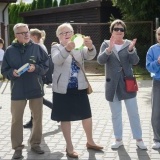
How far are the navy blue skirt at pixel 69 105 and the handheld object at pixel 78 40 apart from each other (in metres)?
0.58

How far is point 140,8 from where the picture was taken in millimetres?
15766

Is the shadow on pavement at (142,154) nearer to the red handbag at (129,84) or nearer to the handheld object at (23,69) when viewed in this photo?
the red handbag at (129,84)

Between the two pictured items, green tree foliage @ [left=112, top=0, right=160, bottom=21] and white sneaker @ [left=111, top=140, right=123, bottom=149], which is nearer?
white sneaker @ [left=111, top=140, right=123, bottom=149]

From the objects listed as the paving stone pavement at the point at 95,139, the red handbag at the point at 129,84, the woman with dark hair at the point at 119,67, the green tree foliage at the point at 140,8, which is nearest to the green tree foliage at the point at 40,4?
the green tree foliage at the point at 140,8

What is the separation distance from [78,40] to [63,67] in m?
0.41

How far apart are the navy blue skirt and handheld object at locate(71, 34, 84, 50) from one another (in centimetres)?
58

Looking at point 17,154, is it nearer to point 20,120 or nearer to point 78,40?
point 20,120

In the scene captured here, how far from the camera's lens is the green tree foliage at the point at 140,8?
1559 cm

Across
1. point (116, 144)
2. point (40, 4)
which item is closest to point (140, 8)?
point (116, 144)

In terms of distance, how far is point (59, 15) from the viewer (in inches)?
914

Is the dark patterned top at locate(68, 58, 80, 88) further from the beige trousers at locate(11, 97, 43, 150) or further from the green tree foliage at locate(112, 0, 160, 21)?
the green tree foliage at locate(112, 0, 160, 21)

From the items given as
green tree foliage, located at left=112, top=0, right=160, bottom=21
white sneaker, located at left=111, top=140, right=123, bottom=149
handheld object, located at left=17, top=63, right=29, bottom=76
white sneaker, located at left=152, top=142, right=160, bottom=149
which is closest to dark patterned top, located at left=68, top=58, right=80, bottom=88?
handheld object, located at left=17, top=63, right=29, bottom=76

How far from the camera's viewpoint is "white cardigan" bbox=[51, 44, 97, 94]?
16.6 feet

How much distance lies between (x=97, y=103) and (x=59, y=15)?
1447 cm
